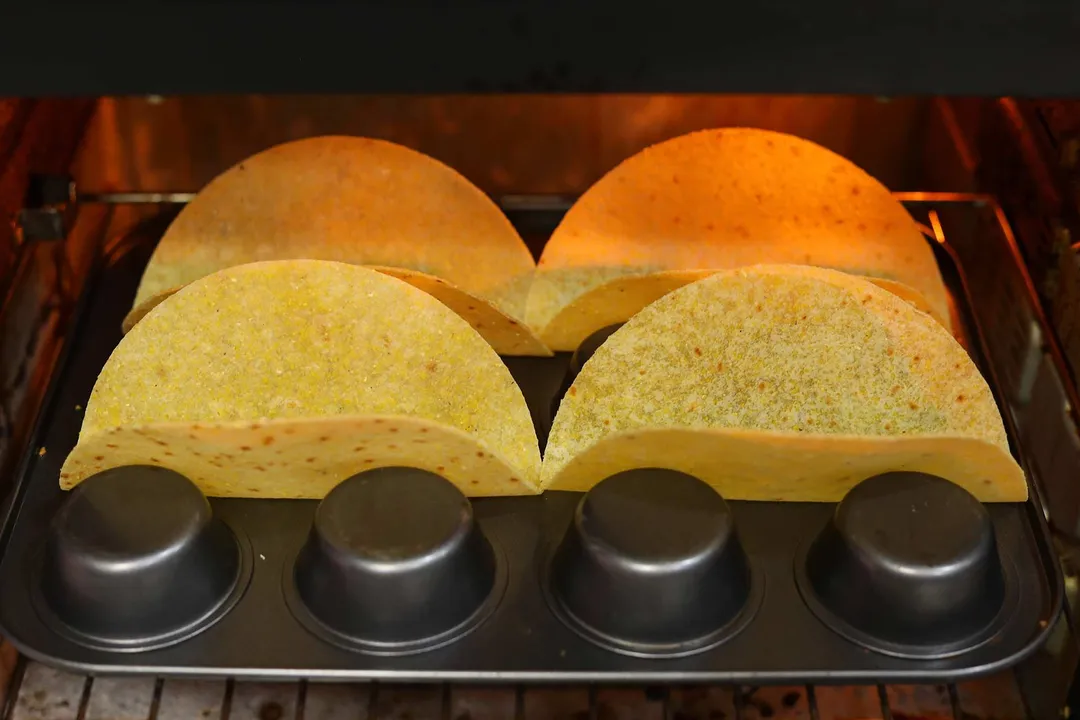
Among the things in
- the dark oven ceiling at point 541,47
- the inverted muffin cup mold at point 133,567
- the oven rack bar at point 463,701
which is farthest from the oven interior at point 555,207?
the dark oven ceiling at point 541,47

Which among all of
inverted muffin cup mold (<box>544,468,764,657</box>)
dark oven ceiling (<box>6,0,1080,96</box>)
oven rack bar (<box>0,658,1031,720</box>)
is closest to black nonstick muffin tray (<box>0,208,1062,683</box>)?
inverted muffin cup mold (<box>544,468,764,657</box>)

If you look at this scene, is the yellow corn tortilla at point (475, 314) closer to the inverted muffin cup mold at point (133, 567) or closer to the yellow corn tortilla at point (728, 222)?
the yellow corn tortilla at point (728, 222)

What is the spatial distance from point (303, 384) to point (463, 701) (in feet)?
1.11

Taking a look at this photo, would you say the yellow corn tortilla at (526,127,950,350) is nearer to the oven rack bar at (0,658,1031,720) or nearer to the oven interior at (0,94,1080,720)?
the oven interior at (0,94,1080,720)

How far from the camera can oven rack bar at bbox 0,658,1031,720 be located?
3.71ft

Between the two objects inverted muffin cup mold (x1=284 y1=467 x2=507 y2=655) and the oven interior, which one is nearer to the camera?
inverted muffin cup mold (x1=284 y1=467 x2=507 y2=655)

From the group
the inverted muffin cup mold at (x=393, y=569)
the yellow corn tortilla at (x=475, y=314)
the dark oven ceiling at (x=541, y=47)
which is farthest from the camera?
the yellow corn tortilla at (x=475, y=314)

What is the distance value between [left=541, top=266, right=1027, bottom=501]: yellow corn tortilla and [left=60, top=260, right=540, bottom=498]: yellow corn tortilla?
9 cm

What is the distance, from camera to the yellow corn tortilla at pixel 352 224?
3.95 ft

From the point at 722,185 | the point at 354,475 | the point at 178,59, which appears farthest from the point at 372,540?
the point at 722,185

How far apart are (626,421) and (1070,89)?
0.40 meters

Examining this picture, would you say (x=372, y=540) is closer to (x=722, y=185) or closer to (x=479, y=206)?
(x=479, y=206)

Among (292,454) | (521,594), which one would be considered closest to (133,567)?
(292,454)

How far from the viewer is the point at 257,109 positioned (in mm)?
1432
